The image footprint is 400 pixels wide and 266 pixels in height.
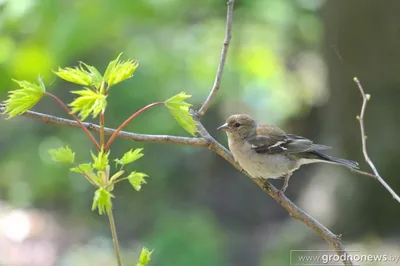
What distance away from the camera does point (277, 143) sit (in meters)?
3.47

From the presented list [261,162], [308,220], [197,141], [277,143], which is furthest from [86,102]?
[277,143]

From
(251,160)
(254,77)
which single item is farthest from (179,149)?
(251,160)

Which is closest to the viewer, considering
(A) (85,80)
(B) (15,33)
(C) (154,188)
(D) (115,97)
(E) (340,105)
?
(A) (85,80)

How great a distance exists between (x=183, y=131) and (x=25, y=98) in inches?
175

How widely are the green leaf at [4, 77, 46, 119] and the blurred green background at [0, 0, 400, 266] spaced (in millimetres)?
3269

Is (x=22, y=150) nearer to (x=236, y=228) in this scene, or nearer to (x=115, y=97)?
(x=115, y=97)

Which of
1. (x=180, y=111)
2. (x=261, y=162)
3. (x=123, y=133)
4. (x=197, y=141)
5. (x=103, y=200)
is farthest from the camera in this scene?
(x=261, y=162)

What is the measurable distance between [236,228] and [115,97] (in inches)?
92.1

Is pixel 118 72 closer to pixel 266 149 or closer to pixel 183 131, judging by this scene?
pixel 266 149

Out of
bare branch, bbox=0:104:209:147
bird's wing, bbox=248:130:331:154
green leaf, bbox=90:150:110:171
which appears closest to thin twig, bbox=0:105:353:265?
bare branch, bbox=0:104:209:147

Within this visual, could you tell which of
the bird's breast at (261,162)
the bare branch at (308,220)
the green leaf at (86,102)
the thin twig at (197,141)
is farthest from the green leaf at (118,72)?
the bird's breast at (261,162)

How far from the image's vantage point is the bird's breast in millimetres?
3291

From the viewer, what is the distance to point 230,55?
279 inches

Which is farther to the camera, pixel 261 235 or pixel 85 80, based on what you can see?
pixel 261 235
